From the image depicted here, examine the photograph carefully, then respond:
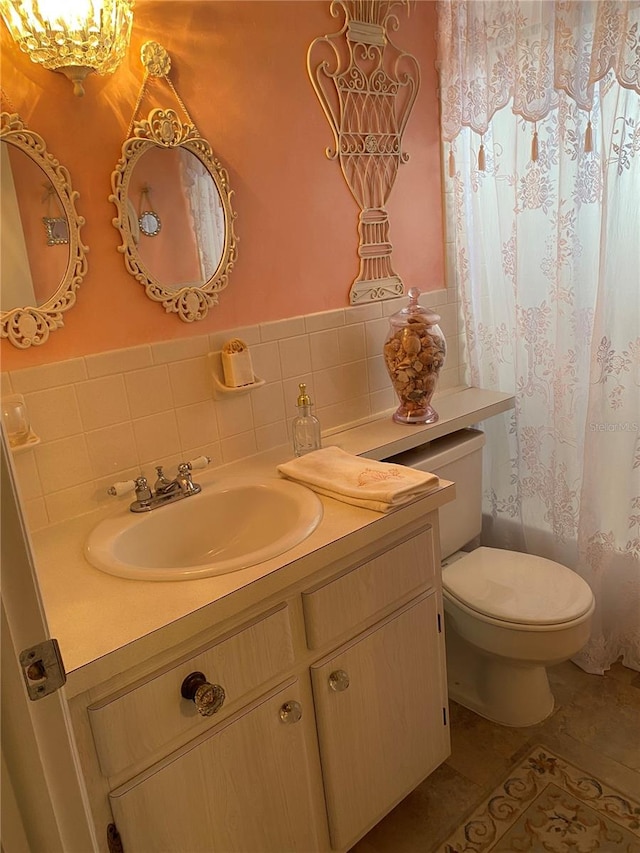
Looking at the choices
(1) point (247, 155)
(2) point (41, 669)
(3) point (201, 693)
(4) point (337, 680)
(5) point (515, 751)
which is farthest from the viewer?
(5) point (515, 751)

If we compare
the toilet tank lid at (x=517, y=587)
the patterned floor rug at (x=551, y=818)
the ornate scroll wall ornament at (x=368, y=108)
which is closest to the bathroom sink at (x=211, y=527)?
the toilet tank lid at (x=517, y=587)

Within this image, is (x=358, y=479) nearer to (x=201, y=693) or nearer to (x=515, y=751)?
(x=201, y=693)

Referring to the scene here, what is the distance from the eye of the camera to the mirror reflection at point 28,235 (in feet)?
4.27

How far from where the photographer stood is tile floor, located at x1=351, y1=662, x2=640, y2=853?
1581mm

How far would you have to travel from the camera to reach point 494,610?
1718 millimetres

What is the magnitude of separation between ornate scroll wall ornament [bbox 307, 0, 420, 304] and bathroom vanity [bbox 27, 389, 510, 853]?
2.84 feet

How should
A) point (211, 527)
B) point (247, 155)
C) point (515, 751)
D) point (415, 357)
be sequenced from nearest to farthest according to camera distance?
point (211, 527) < point (247, 155) < point (515, 751) < point (415, 357)

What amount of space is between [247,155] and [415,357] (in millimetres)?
726

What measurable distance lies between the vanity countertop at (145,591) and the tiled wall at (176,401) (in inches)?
4.0

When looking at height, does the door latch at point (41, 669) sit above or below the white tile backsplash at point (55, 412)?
below

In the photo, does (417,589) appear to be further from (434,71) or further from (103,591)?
(434,71)

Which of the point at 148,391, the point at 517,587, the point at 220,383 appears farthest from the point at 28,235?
the point at 517,587

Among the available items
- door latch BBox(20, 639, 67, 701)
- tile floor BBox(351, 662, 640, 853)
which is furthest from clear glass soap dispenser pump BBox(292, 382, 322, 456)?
door latch BBox(20, 639, 67, 701)

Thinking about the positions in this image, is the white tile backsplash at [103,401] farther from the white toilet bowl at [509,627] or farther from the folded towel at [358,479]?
the white toilet bowl at [509,627]
